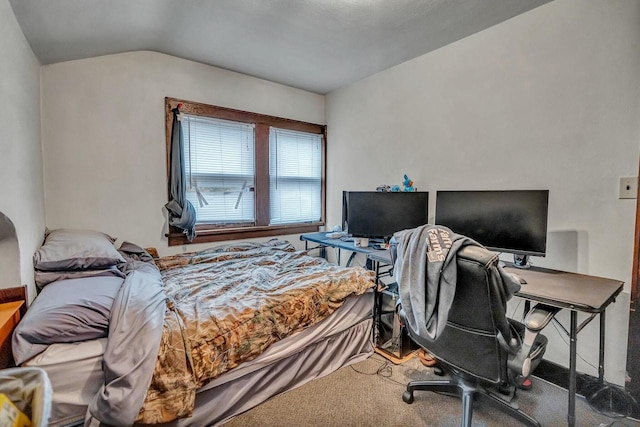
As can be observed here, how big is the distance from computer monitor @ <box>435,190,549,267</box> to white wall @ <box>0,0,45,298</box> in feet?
8.42

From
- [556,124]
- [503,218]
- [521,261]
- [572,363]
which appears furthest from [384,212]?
[572,363]

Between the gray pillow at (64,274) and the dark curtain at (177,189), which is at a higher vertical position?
the dark curtain at (177,189)

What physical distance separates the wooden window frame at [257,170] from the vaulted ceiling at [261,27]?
478 mm

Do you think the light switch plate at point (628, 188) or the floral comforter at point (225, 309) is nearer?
the floral comforter at point (225, 309)

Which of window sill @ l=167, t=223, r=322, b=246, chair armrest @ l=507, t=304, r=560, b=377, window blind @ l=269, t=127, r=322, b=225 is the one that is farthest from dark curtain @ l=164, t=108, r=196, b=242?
chair armrest @ l=507, t=304, r=560, b=377

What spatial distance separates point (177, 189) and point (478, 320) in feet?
8.60

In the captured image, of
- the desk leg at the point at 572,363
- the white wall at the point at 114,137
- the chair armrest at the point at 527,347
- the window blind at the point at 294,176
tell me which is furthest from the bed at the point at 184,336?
the window blind at the point at 294,176

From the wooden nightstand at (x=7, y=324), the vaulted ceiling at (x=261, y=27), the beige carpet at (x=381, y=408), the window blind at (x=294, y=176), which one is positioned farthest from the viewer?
the window blind at (x=294, y=176)

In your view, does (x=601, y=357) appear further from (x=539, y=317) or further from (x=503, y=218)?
(x=503, y=218)

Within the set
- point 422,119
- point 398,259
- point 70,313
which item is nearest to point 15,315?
point 70,313

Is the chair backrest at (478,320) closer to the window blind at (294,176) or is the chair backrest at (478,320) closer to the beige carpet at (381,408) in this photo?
the beige carpet at (381,408)

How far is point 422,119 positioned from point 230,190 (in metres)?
2.08

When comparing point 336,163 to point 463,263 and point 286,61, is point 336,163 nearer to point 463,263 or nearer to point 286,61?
point 286,61

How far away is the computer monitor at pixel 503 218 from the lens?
1.83 m
